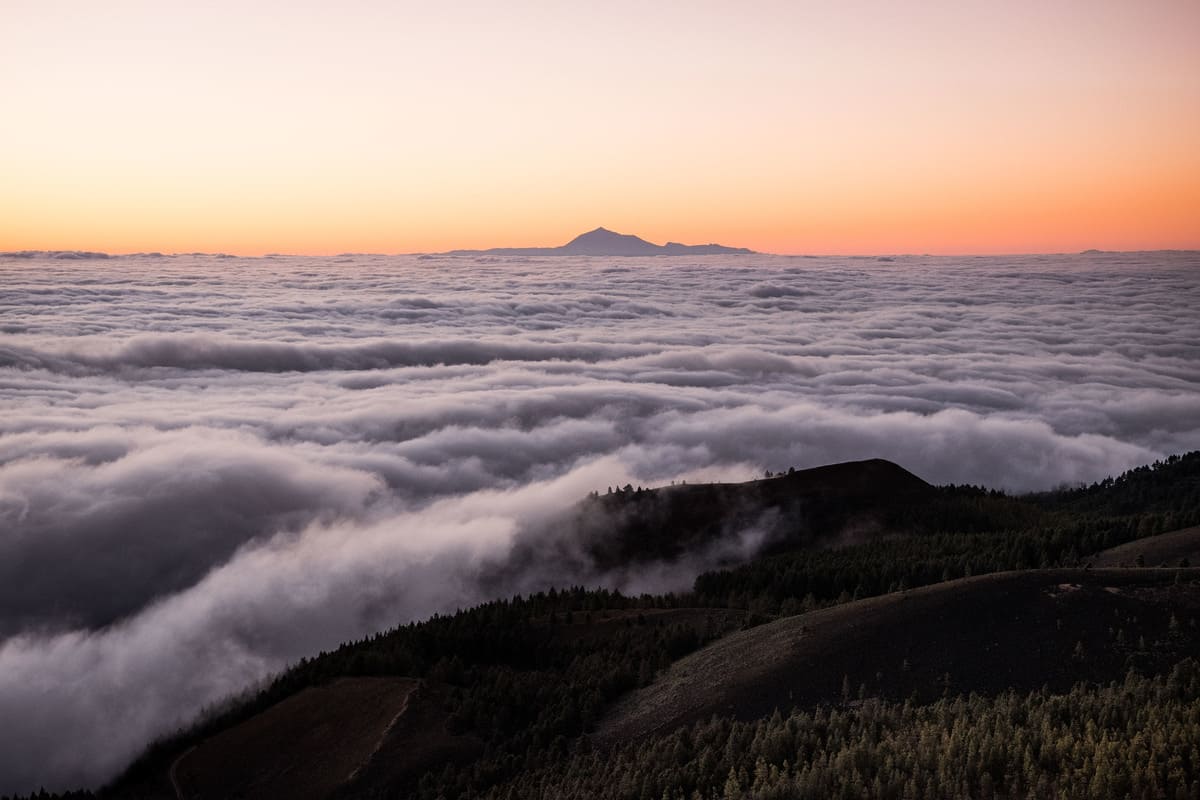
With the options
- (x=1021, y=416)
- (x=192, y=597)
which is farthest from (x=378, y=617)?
(x=1021, y=416)

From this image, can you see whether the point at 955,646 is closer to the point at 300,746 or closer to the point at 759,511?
the point at 300,746

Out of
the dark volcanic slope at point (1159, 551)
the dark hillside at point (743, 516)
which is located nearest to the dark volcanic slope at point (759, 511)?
the dark hillside at point (743, 516)

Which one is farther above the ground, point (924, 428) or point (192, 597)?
point (924, 428)

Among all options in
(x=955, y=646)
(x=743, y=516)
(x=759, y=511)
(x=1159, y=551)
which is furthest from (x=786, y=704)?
(x=743, y=516)

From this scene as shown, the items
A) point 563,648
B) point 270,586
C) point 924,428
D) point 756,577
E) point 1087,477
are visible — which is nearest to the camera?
point 563,648

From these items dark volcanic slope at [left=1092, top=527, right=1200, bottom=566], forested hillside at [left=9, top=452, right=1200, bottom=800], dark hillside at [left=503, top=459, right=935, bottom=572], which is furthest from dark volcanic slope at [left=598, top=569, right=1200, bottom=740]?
dark hillside at [left=503, top=459, right=935, bottom=572]

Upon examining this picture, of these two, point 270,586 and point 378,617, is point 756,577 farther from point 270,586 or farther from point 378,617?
point 270,586

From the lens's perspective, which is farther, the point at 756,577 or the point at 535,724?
the point at 756,577

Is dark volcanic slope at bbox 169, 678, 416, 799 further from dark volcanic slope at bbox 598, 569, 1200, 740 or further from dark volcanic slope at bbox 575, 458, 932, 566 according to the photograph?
dark volcanic slope at bbox 575, 458, 932, 566
